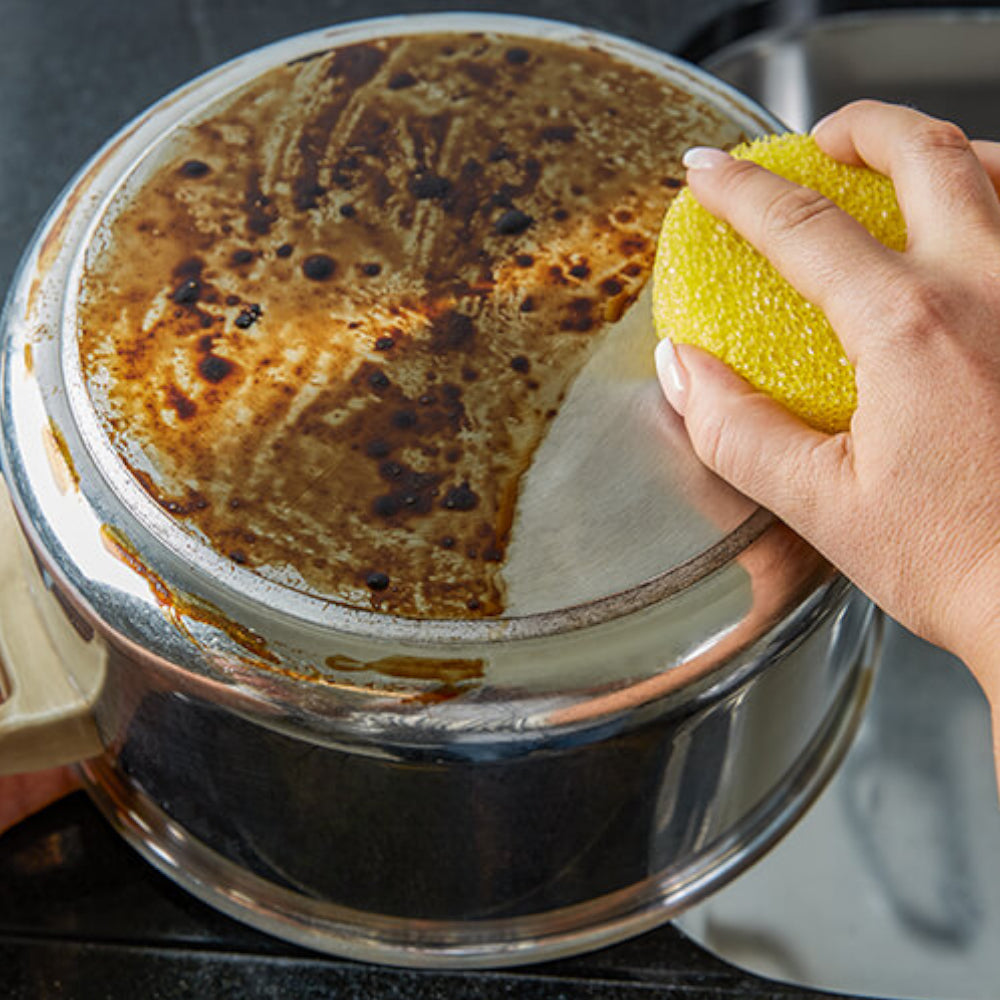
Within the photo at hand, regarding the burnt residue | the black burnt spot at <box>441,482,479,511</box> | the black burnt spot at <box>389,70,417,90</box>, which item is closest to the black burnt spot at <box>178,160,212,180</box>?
the burnt residue

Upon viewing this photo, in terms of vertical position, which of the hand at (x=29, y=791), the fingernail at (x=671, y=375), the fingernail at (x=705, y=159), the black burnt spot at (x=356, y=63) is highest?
the black burnt spot at (x=356, y=63)

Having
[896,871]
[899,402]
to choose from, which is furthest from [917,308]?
[896,871]

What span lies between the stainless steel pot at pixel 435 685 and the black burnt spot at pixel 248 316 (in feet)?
0.22

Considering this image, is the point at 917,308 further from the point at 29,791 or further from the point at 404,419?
the point at 29,791

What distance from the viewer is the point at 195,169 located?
0.61 m

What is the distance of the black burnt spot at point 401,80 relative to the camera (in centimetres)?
65

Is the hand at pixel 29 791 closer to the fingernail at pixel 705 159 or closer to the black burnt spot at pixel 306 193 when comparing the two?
the black burnt spot at pixel 306 193

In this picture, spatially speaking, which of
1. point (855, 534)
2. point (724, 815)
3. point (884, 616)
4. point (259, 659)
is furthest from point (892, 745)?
point (259, 659)

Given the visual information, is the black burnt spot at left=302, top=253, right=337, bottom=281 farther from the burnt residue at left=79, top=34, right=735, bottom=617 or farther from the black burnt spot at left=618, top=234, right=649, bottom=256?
the black burnt spot at left=618, top=234, right=649, bottom=256

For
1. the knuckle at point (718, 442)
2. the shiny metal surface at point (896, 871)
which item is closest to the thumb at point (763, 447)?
the knuckle at point (718, 442)

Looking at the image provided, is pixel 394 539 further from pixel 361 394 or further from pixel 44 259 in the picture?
pixel 44 259

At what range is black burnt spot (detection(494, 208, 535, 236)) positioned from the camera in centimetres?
59

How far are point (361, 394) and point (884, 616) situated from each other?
1.13 ft

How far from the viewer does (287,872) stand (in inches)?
22.3
